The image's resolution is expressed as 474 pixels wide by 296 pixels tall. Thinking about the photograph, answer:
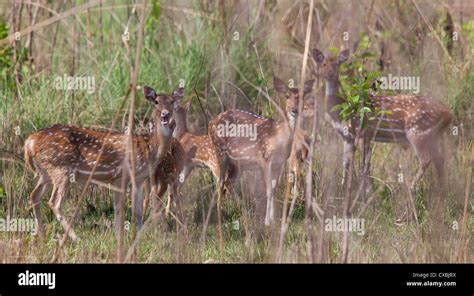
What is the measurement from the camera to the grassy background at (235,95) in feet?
22.9

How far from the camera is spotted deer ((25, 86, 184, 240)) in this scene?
768 centimetres

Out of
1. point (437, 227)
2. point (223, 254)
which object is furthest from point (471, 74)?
point (223, 254)

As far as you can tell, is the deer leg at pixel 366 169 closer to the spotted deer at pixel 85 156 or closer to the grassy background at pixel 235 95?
the grassy background at pixel 235 95

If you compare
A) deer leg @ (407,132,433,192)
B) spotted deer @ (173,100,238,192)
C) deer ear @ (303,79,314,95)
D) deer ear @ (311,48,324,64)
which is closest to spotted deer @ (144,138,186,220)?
spotted deer @ (173,100,238,192)

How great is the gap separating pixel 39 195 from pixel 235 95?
2010 mm

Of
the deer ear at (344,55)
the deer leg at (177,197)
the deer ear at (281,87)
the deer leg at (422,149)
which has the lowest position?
the deer leg at (177,197)

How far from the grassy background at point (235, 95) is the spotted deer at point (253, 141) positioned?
9.5 inches

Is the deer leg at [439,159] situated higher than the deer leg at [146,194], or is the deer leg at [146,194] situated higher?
the deer leg at [439,159]

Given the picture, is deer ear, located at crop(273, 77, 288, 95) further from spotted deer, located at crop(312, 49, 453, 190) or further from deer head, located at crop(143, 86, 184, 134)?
deer head, located at crop(143, 86, 184, 134)

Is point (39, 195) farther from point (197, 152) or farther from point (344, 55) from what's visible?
point (344, 55)

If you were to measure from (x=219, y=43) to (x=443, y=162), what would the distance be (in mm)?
2446

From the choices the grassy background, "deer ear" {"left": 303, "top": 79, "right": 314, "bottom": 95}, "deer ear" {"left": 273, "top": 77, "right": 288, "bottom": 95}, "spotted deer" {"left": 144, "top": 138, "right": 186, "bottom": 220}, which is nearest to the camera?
the grassy background

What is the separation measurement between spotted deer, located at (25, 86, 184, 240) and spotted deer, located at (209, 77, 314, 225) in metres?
0.77

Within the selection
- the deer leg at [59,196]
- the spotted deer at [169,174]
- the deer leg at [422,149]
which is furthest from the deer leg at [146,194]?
the deer leg at [422,149]
